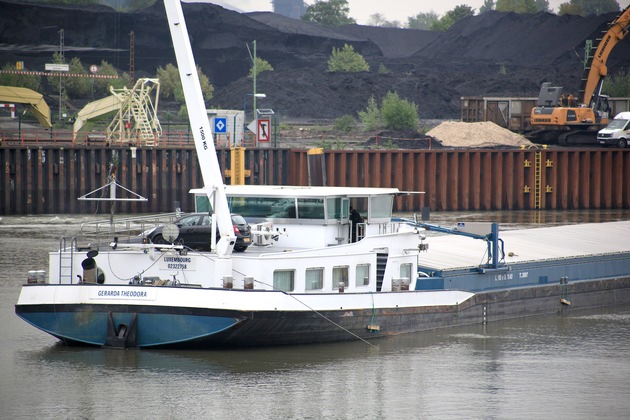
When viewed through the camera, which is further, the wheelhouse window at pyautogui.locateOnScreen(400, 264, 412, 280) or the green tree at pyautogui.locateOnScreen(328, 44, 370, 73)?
the green tree at pyautogui.locateOnScreen(328, 44, 370, 73)

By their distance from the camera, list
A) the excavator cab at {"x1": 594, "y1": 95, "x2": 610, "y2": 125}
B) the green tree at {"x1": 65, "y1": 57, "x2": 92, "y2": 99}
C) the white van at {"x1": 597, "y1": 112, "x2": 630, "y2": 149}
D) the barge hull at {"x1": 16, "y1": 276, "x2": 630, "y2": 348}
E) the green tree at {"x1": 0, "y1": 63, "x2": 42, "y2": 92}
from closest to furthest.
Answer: the barge hull at {"x1": 16, "y1": 276, "x2": 630, "y2": 348} → the white van at {"x1": 597, "y1": 112, "x2": 630, "y2": 149} → the excavator cab at {"x1": 594, "y1": 95, "x2": 610, "y2": 125} → the green tree at {"x1": 0, "y1": 63, "x2": 42, "y2": 92} → the green tree at {"x1": 65, "y1": 57, "x2": 92, "y2": 99}

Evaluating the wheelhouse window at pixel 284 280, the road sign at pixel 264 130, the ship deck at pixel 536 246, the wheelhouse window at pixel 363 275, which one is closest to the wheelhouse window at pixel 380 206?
the wheelhouse window at pixel 363 275

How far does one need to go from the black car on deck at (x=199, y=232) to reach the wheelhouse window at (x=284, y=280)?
4.01 feet

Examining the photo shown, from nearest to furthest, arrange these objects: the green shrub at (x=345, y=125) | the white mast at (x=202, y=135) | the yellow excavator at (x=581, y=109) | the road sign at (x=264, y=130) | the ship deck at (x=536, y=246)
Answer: the white mast at (x=202, y=135)
the ship deck at (x=536, y=246)
the road sign at (x=264, y=130)
the yellow excavator at (x=581, y=109)
the green shrub at (x=345, y=125)

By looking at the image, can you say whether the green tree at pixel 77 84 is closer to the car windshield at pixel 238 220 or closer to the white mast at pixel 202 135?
the car windshield at pixel 238 220

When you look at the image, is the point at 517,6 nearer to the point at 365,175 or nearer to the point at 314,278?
the point at 365,175

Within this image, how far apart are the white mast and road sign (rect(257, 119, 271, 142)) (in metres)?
32.4

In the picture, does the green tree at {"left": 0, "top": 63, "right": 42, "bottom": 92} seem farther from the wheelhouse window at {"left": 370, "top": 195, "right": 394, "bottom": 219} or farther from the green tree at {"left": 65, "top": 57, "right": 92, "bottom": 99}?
the wheelhouse window at {"left": 370, "top": 195, "right": 394, "bottom": 219}

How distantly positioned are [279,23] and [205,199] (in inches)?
4022

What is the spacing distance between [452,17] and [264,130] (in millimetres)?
113809

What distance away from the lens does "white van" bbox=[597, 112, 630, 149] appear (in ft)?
207

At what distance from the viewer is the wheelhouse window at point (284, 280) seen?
23297 mm

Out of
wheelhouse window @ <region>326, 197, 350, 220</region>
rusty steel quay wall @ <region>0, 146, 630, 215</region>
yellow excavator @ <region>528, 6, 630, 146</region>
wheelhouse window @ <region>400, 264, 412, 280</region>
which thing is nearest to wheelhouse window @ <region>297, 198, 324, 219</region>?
wheelhouse window @ <region>326, 197, 350, 220</region>

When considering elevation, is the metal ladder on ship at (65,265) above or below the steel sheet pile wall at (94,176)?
below
